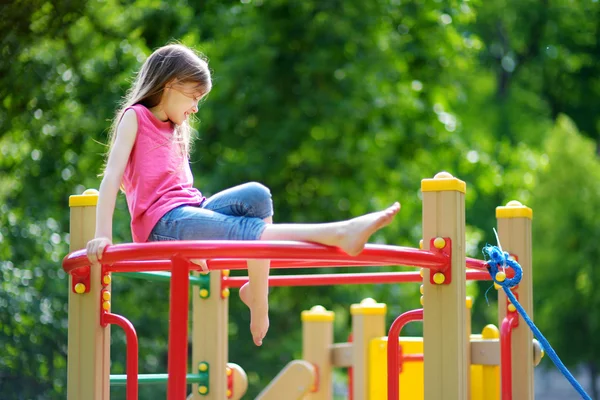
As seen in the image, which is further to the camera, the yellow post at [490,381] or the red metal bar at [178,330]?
the yellow post at [490,381]

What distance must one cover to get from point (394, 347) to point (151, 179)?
103cm

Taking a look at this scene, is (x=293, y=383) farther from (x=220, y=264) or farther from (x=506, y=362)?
(x=220, y=264)

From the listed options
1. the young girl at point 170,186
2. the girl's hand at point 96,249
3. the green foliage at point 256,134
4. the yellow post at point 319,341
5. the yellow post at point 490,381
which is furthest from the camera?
the green foliage at point 256,134

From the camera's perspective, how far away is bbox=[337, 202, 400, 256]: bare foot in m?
2.70

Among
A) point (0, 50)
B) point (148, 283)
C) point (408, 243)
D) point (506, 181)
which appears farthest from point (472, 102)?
point (0, 50)

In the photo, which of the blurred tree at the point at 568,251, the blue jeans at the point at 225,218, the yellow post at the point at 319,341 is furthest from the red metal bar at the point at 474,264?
the blurred tree at the point at 568,251

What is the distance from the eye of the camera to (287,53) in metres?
9.89

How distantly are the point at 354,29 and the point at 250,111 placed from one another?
1.32 m

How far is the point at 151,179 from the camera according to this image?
323 cm

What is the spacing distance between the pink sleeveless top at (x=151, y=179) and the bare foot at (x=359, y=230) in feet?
2.26

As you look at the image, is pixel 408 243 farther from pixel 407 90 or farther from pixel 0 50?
pixel 0 50

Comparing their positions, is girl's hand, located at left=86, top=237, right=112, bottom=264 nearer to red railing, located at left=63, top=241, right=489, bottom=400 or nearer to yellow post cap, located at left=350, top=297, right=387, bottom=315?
red railing, located at left=63, top=241, right=489, bottom=400

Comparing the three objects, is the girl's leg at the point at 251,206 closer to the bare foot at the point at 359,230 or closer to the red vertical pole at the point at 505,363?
the bare foot at the point at 359,230

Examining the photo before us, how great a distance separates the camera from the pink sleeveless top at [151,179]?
3.18 metres
